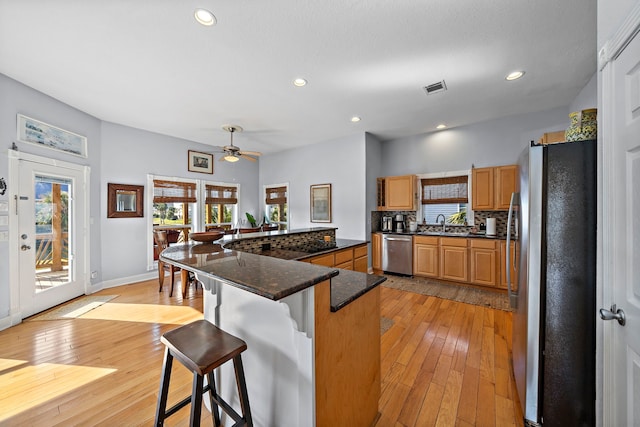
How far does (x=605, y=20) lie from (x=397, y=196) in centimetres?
388

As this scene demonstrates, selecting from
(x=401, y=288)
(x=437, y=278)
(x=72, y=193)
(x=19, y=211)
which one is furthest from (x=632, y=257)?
(x=72, y=193)

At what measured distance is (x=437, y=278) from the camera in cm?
434

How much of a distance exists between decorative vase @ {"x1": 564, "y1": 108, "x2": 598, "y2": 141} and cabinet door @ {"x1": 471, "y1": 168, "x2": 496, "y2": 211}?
302cm

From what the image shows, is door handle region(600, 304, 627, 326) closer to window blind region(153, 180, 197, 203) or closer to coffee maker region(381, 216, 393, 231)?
coffee maker region(381, 216, 393, 231)

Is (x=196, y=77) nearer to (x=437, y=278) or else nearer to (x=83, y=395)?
(x=83, y=395)

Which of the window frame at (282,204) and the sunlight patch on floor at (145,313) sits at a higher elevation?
the window frame at (282,204)

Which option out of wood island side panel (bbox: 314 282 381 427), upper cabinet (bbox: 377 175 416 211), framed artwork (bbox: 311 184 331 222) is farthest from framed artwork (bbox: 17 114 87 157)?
upper cabinet (bbox: 377 175 416 211)

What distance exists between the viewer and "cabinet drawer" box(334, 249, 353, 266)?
290cm

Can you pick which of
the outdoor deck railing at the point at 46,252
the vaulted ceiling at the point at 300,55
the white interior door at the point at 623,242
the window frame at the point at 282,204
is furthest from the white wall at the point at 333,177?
the outdoor deck railing at the point at 46,252

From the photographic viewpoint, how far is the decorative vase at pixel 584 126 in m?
1.29

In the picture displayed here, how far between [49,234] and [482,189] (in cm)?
673

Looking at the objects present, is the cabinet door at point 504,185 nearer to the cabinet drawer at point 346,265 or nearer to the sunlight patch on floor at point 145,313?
the cabinet drawer at point 346,265

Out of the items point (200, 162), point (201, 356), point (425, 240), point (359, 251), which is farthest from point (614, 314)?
point (200, 162)

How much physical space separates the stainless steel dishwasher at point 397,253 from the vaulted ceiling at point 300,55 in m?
2.30
